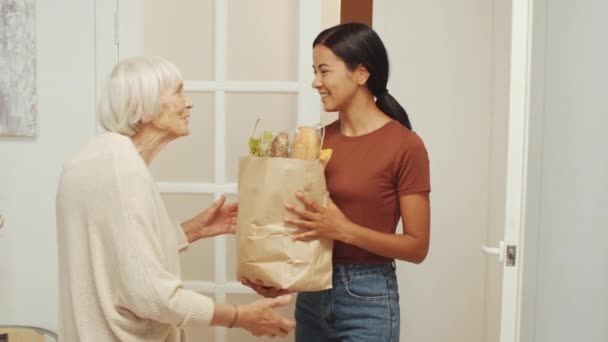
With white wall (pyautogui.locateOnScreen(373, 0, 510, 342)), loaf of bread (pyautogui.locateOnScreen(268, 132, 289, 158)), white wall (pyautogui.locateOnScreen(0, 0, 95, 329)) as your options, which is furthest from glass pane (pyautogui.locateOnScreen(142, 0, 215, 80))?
loaf of bread (pyautogui.locateOnScreen(268, 132, 289, 158))

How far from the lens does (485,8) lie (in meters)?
2.43

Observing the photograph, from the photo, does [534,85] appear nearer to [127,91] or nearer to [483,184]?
[483,184]

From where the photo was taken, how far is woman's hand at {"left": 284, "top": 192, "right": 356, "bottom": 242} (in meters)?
1.55

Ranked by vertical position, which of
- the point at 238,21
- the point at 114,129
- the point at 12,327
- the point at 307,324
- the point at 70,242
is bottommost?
the point at 12,327

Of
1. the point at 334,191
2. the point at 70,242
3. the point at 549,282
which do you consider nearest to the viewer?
the point at 70,242

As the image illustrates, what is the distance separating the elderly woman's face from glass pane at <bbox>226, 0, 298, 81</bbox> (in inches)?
35.2

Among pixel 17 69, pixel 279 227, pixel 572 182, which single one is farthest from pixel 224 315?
pixel 17 69

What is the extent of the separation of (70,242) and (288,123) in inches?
45.9

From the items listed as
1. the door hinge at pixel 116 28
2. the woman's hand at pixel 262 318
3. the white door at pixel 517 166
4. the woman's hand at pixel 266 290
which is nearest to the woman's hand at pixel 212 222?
the woman's hand at pixel 266 290

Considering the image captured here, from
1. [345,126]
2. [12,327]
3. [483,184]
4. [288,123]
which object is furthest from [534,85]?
[12,327]

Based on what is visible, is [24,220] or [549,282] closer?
[549,282]

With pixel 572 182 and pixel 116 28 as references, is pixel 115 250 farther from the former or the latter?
pixel 116 28

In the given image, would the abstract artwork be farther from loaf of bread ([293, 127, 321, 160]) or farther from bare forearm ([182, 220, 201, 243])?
loaf of bread ([293, 127, 321, 160])

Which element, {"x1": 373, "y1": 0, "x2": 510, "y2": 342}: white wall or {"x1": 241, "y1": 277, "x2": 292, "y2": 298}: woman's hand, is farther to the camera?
{"x1": 373, "y1": 0, "x2": 510, "y2": 342}: white wall
